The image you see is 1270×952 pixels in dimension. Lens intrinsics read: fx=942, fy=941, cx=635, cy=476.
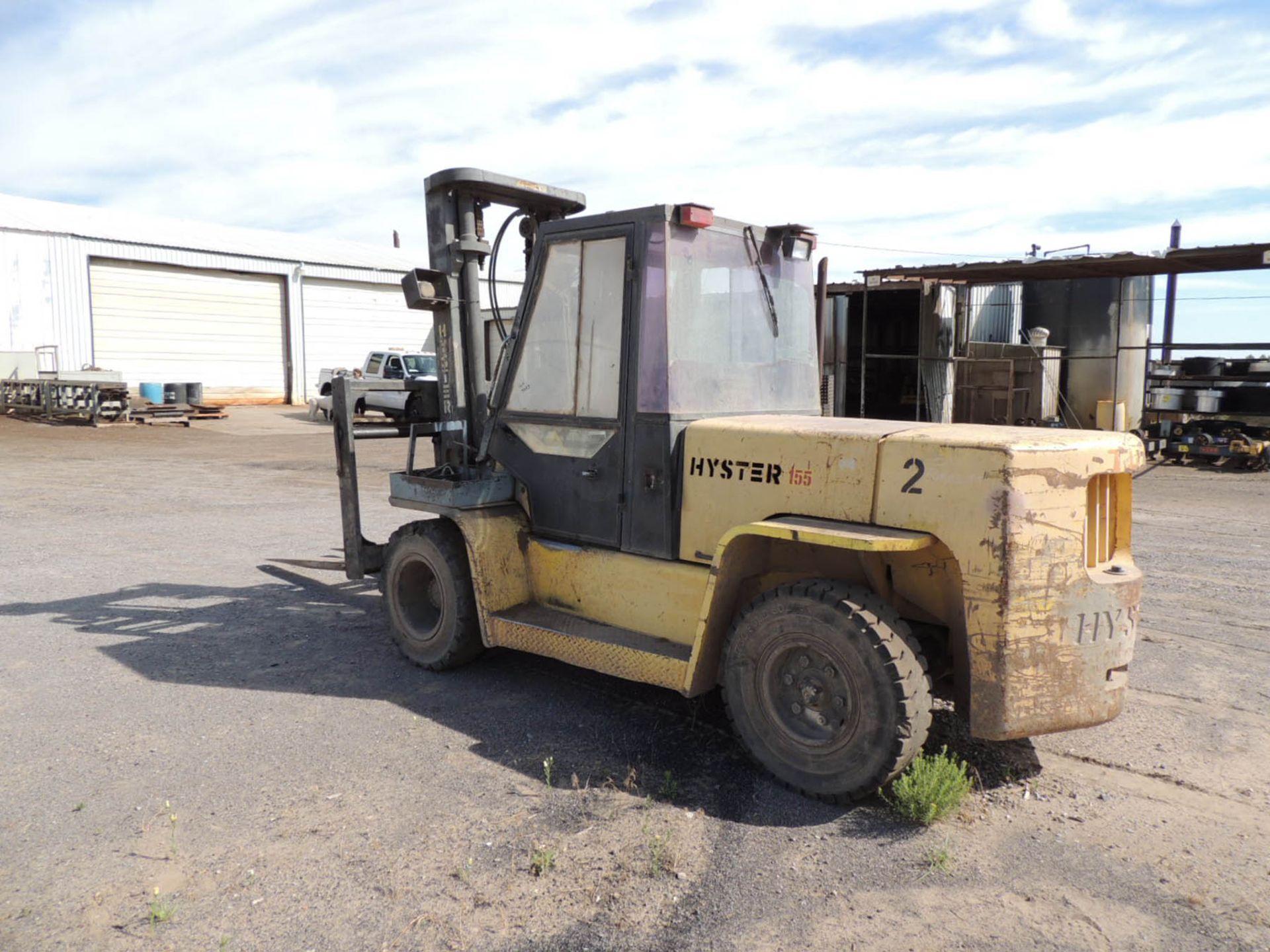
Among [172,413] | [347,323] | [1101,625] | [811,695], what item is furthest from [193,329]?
[1101,625]

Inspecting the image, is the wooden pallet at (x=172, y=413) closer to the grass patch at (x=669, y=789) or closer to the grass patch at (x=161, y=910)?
the grass patch at (x=161, y=910)

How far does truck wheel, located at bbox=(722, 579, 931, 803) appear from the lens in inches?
143

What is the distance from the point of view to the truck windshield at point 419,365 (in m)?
24.9

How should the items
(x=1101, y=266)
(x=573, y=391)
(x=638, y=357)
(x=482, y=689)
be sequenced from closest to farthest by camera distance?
1. (x=638, y=357)
2. (x=573, y=391)
3. (x=482, y=689)
4. (x=1101, y=266)

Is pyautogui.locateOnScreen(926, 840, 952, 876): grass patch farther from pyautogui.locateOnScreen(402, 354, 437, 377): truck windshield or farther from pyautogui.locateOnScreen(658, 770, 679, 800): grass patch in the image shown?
pyautogui.locateOnScreen(402, 354, 437, 377): truck windshield

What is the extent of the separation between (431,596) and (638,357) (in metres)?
2.21

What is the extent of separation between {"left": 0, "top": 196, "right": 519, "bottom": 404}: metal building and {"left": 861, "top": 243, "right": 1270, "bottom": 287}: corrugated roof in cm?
1720

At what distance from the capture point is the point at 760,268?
16.4 ft

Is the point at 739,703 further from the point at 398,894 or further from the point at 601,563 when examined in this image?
the point at 398,894

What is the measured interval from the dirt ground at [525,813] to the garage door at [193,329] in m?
22.5

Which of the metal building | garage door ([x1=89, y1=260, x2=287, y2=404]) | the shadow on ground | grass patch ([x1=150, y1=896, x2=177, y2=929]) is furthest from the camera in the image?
garage door ([x1=89, y1=260, x2=287, y2=404])

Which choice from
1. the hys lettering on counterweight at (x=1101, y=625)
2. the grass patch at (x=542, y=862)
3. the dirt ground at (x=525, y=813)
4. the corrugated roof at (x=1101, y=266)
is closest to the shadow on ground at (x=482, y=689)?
the dirt ground at (x=525, y=813)

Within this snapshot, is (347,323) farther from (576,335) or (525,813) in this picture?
(525,813)

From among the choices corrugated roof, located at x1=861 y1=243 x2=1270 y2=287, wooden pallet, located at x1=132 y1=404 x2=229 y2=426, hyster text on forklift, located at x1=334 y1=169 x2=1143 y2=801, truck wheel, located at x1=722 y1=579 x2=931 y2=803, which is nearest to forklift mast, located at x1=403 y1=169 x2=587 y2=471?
hyster text on forklift, located at x1=334 y1=169 x2=1143 y2=801
